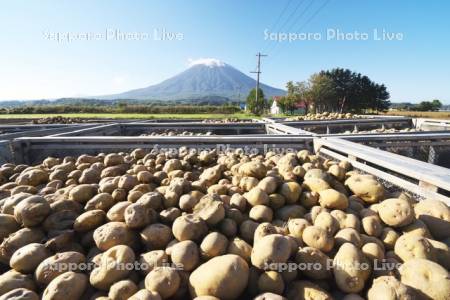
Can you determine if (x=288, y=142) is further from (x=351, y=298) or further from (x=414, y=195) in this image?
(x=351, y=298)

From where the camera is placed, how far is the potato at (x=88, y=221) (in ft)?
6.29

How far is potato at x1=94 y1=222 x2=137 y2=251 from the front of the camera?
67.4 inches

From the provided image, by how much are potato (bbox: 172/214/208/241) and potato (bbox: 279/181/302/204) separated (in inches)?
30.7

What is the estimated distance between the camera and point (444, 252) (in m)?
1.60

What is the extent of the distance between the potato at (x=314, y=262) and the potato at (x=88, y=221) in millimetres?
1423

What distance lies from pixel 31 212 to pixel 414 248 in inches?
99.9

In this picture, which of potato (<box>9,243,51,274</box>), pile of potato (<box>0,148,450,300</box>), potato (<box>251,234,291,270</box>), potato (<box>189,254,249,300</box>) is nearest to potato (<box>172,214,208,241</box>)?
pile of potato (<box>0,148,450,300</box>)

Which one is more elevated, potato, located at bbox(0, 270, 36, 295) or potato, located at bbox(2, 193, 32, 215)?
potato, located at bbox(2, 193, 32, 215)

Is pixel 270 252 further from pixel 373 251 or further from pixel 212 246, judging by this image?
pixel 373 251

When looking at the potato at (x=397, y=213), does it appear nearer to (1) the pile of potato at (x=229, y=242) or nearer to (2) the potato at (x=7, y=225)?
(1) the pile of potato at (x=229, y=242)

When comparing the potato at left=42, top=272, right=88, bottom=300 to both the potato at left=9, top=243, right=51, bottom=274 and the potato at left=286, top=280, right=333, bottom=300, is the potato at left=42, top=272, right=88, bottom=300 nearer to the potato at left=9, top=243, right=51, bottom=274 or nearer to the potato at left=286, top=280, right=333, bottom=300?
the potato at left=9, top=243, right=51, bottom=274

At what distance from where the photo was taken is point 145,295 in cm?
133

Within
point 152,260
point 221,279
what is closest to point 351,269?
point 221,279

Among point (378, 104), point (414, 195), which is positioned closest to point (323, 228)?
point (414, 195)
